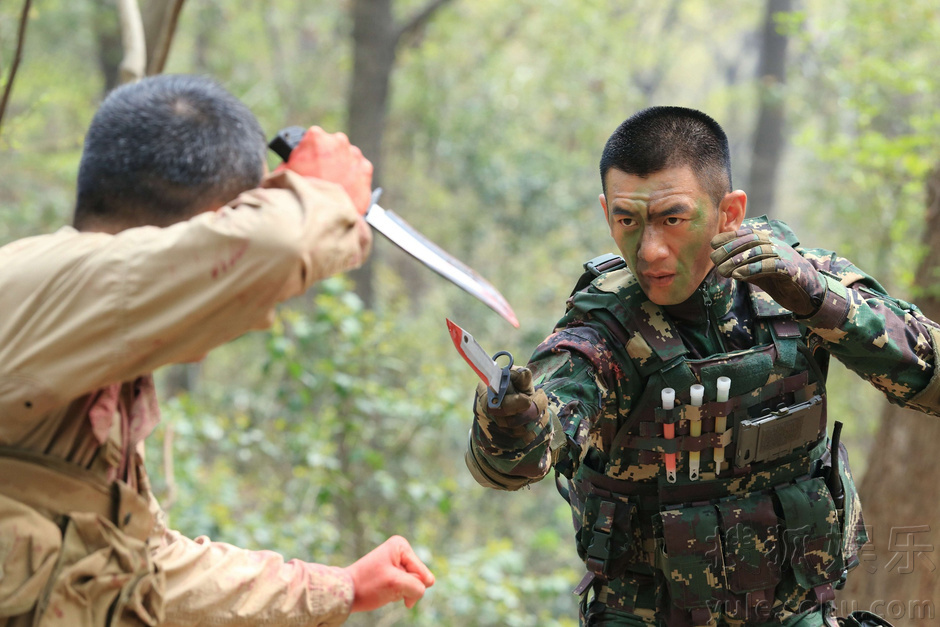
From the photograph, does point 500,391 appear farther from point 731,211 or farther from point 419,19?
point 419,19

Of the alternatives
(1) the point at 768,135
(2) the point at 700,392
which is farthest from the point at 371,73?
(2) the point at 700,392

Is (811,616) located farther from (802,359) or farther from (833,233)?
(833,233)

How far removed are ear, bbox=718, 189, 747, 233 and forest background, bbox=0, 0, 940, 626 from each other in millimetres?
2712

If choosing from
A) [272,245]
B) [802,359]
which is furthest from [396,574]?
[802,359]

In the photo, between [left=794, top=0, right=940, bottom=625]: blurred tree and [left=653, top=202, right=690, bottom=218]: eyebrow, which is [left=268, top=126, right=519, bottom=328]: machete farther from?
[left=794, top=0, right=940, bottom=625]: blurred tree

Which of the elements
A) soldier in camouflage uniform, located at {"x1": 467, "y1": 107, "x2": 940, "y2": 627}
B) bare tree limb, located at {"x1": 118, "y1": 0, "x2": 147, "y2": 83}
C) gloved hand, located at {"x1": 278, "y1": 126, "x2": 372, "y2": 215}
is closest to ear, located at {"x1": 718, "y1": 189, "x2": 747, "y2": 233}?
soldier in camouflage uniform, located at {"x1": 467, "y1": 107, "x2": 940, "y2": 627}

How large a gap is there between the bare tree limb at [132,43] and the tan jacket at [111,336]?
1900 millimetres

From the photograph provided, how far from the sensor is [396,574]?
2.26 meters

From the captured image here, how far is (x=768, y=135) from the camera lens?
49.2ft

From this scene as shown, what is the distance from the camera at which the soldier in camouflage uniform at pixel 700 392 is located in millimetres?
2811

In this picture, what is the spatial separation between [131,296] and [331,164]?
20.5 inches

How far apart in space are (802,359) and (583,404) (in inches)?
33.9

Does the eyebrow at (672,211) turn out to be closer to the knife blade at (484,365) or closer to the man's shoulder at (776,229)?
the man's shoulder at (776,229)

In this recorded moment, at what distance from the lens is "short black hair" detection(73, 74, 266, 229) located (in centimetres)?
184
